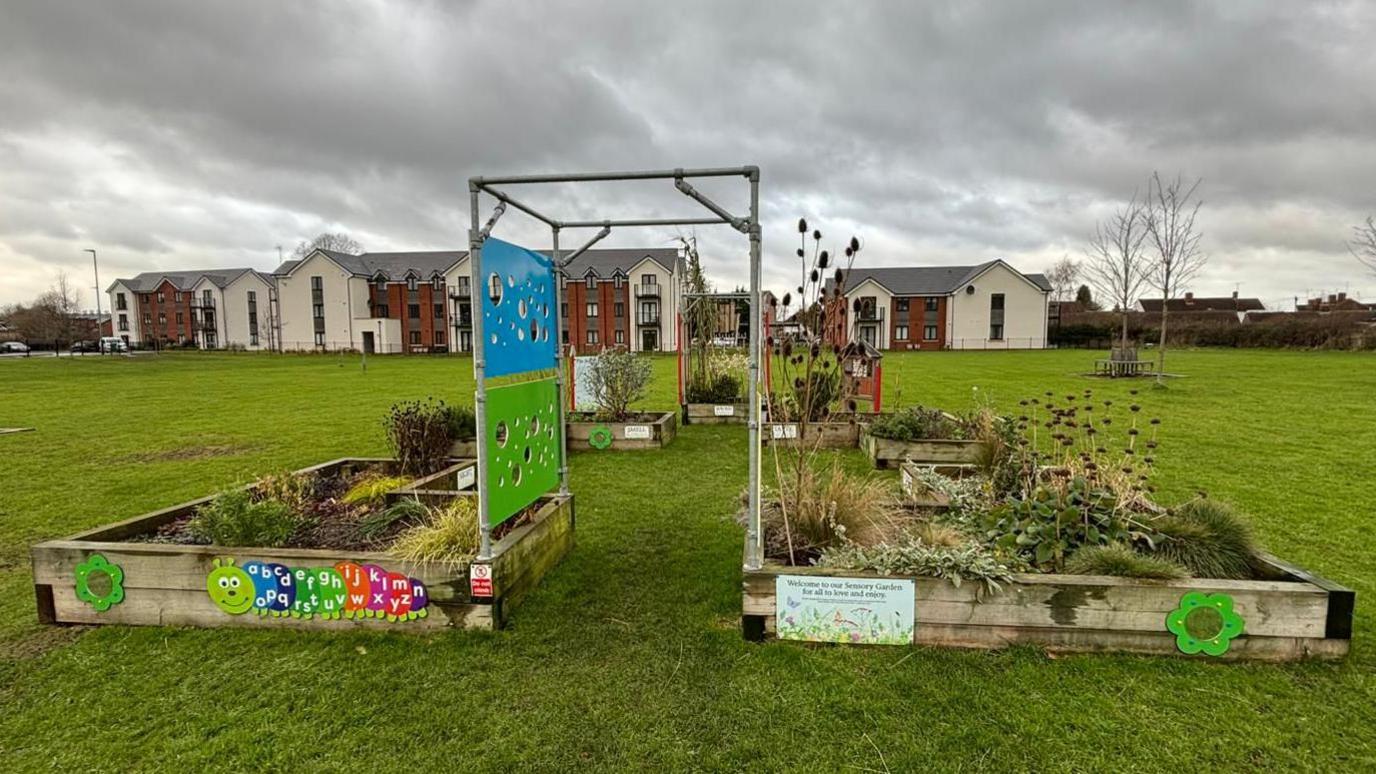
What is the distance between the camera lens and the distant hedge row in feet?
114

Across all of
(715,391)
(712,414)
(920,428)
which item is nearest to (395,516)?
(920,428)

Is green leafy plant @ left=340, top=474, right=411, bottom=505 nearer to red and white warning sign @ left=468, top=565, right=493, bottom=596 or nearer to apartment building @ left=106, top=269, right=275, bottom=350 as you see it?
red and white warning sign @ left=468, top=565, right=493, bottom=596

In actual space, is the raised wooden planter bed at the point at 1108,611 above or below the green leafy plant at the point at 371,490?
below

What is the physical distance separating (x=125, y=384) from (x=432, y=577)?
24.0 meters

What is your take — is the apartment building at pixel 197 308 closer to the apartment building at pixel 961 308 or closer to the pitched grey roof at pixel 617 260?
the pitched grey roof at pixel 617 260

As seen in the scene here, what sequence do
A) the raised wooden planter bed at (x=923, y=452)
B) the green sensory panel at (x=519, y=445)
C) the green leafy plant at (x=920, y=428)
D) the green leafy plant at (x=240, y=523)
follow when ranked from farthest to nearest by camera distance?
1. the green leafy plant at (x=920, y=428)
2. the raised wooden planter bed at (x=923, y=452)
3. the green leafy plant at (x=240, y=523)
4. the green sensory panel at (x=519, y=445)

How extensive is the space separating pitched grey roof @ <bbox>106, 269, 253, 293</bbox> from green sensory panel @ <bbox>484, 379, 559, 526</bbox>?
7555cm

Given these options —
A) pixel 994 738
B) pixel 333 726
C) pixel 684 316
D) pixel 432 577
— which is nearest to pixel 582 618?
pixel 432 577

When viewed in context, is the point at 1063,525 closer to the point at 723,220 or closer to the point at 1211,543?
the point at 1211,543

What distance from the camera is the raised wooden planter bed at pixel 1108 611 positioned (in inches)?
120

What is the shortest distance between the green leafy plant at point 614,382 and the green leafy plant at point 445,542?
565 cm

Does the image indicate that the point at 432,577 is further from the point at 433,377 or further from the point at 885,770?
the point at 433,377

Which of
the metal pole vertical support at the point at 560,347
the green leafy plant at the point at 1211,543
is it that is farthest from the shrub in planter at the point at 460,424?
the green leafy plant at the point at 1211,543

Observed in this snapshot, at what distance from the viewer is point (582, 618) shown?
144 inches
